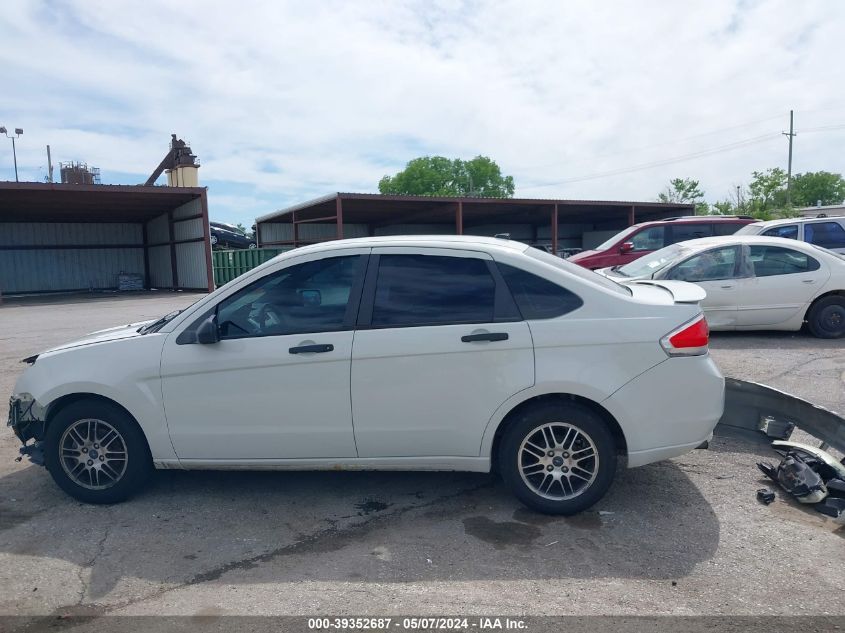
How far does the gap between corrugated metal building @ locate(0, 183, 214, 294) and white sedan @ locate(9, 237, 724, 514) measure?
23.4 m

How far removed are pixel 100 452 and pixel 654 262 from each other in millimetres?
8560

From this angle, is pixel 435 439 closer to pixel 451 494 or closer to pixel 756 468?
pixel 451 494

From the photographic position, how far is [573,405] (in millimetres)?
4062

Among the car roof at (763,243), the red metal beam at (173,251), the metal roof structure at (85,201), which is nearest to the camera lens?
the car roof at (763,243)

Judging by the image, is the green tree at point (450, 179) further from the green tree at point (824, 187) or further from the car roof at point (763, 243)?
the car roof at point (763, 243)

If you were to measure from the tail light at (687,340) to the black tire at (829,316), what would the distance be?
276 inches

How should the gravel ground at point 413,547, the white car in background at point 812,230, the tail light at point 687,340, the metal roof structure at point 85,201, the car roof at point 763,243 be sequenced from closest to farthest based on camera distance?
the gravel ground at point 413,547 < the tail light at point 687,340 < the car roof at point 763,243 < the white car in background at point 812,230 < the metal roof structure at point 85,201

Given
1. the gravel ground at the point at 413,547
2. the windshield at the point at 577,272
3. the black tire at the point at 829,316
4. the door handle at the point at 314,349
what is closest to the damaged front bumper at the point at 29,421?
the gravel ground at the point at 413,547

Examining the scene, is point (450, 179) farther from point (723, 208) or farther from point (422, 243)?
point (422, 243)

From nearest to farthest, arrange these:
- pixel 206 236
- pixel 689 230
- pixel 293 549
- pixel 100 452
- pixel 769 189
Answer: pixel 293 549 < pixel 100 452 < pixel 689 230 < pixel 206 236 < pixel 769 189

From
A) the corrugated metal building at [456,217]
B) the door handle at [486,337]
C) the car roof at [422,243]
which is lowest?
the door handle at [486,337]

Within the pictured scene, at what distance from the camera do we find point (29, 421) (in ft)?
15.1

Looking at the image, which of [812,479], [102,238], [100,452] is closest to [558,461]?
[812,479]

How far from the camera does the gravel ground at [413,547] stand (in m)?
3.30
